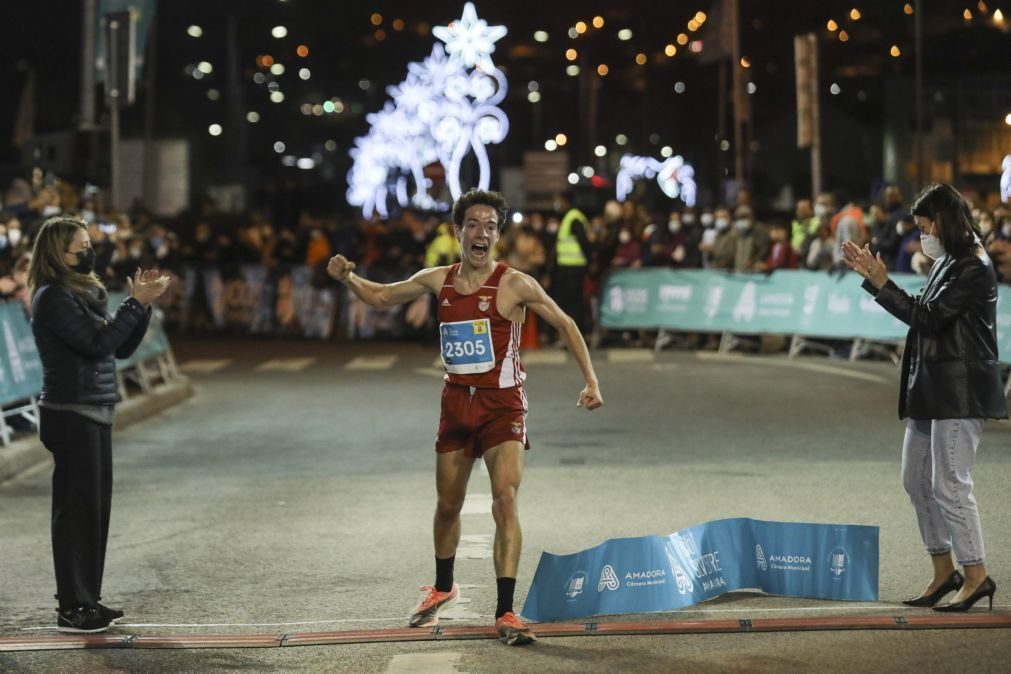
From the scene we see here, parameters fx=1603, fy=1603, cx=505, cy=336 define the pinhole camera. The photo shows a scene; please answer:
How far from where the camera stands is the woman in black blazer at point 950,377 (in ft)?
24.1

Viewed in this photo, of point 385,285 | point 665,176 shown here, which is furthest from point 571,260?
point 665,176

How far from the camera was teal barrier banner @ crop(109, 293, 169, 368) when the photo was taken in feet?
58.9

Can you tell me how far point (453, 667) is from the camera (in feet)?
21.0

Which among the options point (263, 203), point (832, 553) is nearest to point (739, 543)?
point (832, 553)

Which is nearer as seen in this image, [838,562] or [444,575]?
[444,575]

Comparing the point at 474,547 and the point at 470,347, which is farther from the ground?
the point at 470,347

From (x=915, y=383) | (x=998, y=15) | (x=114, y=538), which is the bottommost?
(x=114, y=538)

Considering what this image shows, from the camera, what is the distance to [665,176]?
82.6 metres

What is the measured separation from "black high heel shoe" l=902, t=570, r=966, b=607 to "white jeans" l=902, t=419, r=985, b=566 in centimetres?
12

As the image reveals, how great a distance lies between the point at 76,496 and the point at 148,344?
11.4m

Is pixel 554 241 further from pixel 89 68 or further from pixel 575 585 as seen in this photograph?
pixel 575 585

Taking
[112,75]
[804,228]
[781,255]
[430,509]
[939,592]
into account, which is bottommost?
[430,509]

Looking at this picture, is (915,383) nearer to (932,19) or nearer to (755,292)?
(755,292)

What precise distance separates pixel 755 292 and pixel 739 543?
16335 millimetres
